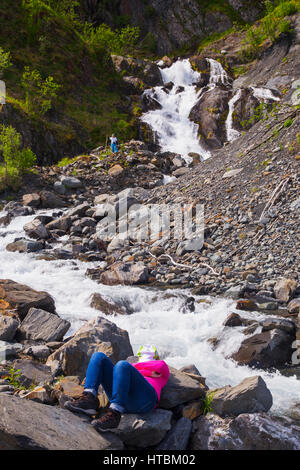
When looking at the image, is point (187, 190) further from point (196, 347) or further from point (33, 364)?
point (33, 364)

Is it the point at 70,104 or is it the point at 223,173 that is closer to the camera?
the point at 223,173

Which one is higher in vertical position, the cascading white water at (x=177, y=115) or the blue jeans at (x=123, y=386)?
the cascading white water at (x=177, y=115)

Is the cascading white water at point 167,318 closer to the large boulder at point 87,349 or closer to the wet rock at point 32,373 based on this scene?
the large boulder at point 87,349

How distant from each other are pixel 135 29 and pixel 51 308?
5298cm

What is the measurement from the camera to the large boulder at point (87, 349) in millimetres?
5688

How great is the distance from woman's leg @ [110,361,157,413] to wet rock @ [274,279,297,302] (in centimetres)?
601

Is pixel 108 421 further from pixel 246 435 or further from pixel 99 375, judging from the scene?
pixel 246 435

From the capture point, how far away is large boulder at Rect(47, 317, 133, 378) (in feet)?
18.7

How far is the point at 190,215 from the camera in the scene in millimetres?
14719

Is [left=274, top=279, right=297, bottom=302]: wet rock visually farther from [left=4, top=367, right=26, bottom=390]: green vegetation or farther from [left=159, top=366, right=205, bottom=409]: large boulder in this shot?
[left=4, top=367, right=26, bottom=390]: green vegetation

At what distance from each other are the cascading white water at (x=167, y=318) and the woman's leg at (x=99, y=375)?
2.30m

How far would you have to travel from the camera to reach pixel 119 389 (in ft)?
13.9

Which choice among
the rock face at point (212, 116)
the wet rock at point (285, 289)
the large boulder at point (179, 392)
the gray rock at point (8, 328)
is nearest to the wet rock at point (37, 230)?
the gray rock at point (8, 328)

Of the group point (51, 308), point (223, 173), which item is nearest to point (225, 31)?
point (223, 173)
